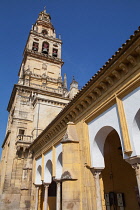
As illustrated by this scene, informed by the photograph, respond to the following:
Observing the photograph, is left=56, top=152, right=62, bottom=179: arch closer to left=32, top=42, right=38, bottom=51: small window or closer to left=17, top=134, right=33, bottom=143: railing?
left=17, top=134, right=33, bottom=143: railing

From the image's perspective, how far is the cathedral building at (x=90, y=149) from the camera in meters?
5.92

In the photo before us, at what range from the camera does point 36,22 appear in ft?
108

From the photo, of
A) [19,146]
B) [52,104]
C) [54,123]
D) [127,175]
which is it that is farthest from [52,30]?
[127,175]

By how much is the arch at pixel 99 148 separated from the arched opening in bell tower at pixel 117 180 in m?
2.23

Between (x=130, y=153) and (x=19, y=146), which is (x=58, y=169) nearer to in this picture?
(x=130, y=153)

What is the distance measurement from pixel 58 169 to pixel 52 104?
10.7m

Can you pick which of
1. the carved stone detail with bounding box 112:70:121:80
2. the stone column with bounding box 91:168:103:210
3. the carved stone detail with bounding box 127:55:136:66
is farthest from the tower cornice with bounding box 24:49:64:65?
the carved stone detail with bounding box 127:55:136:66

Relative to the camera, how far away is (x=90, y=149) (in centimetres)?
778

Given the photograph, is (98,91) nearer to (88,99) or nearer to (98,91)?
(98,91)

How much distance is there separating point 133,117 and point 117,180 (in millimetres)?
5321

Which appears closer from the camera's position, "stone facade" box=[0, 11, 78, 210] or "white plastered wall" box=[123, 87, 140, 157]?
"white plastered wall" box=[123, 87, 140, 157]

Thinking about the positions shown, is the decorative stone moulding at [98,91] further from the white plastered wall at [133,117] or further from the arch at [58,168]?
the arch at [58,168]

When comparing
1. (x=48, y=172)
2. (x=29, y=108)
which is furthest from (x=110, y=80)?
(x=29, y=108)

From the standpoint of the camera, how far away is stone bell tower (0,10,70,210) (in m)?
15.6
